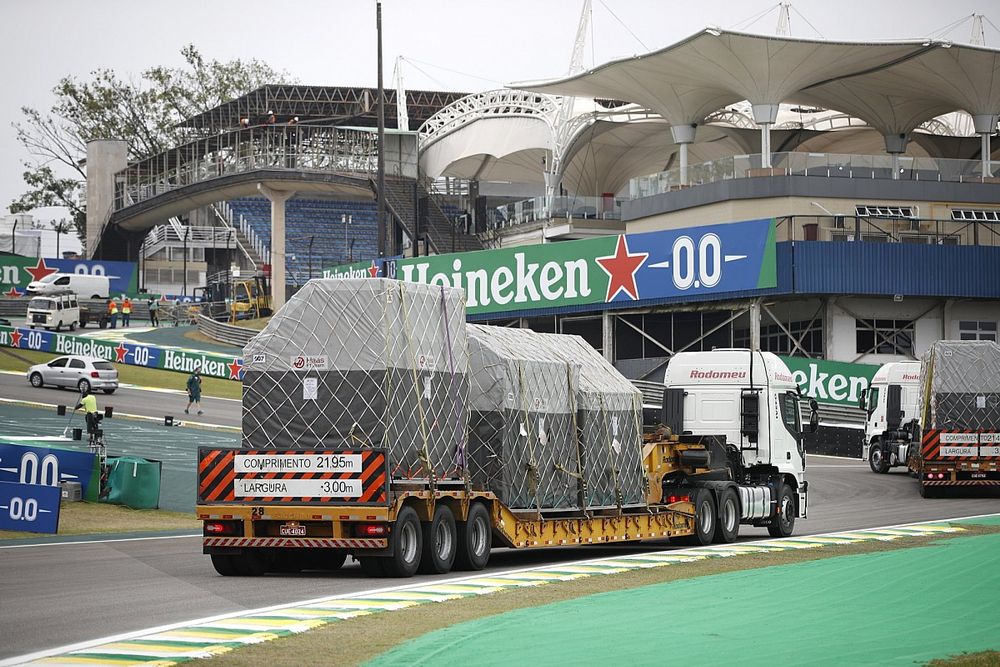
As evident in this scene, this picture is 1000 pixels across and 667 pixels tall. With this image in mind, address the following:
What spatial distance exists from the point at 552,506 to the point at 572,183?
71.1m

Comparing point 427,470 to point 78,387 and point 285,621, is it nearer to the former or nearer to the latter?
point 285,621

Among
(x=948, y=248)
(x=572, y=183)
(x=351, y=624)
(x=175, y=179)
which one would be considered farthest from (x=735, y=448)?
(x=175, y=179)

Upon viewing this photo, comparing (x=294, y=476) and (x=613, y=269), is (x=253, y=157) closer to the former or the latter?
(x=613, y=269)

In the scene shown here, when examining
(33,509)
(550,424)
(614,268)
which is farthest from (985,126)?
(33,509)

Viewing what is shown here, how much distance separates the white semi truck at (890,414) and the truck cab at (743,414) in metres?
18.0

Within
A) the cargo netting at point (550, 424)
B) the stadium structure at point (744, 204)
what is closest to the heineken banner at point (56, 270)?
the stadium structure at point (744, 204)

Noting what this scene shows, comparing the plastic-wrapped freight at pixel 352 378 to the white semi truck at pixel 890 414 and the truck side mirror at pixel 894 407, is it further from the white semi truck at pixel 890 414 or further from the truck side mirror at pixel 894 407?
the white semi truck at pixel 890 414

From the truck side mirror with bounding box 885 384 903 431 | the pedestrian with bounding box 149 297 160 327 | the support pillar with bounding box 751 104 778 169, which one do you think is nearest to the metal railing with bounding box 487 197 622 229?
the support pillar with bounding box 751 104 778 169

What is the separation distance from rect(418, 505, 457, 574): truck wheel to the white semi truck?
27980mm

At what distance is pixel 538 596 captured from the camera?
16250 millimetres

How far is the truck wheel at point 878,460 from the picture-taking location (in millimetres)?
46031

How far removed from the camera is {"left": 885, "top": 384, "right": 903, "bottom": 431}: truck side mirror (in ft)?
141

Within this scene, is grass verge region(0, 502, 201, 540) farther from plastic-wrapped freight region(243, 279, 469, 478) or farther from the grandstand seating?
the grandstand seating

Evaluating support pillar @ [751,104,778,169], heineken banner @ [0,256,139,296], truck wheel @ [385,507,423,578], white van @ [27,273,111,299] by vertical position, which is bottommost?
truck wheel @ [385,507,423,578]
